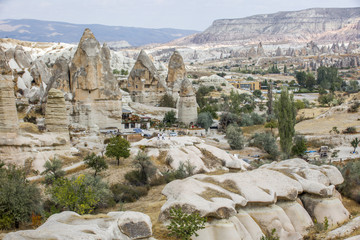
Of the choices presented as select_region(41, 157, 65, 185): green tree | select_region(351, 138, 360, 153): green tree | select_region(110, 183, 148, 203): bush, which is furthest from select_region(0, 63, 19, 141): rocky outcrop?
select_region(351, 138, 360, 153): green tree

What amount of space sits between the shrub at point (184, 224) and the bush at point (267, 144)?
1613 cm

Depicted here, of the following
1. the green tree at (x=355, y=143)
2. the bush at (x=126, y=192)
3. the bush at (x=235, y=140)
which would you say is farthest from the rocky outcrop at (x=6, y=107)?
the green tree at (x=355, y=143)

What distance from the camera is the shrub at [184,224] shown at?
843cm

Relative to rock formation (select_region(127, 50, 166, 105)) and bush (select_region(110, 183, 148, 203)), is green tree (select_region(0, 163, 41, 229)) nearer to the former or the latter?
bush (select_region(110, 183, 148, 203))

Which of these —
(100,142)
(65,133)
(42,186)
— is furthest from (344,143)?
(42,186)

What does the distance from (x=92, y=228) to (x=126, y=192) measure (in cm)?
661

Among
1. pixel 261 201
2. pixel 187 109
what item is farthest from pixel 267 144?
pixel 261 201

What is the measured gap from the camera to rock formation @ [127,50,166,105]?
40031 mm

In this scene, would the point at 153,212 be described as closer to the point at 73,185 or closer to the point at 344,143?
the point at 73,185

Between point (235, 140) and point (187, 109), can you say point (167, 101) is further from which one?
point (235, 140)

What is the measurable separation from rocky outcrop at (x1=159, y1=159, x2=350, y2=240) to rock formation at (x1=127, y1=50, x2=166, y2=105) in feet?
91.9

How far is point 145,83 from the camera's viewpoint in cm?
4047

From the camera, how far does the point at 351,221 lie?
1159 cm

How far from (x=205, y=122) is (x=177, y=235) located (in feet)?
76.7
